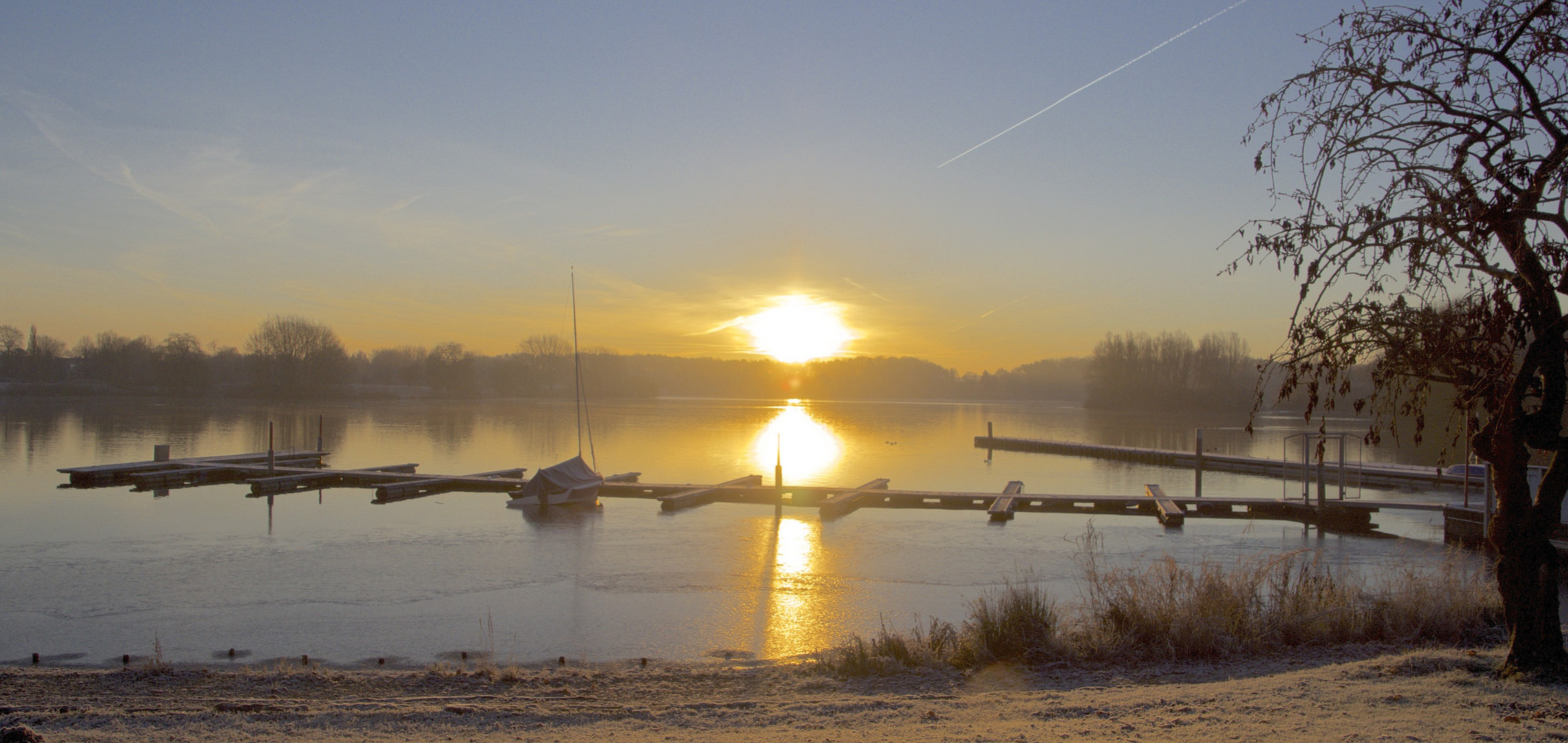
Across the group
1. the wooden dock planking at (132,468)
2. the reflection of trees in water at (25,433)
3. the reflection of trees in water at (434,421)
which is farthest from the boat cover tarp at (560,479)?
the reflection of trees in water at (25,433)

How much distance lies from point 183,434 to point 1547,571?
1891 inches

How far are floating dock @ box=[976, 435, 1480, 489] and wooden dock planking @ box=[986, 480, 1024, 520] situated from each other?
5.36 metres

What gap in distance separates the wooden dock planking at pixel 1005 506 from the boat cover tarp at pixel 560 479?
8.49 m

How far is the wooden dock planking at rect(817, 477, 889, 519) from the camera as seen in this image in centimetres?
1783

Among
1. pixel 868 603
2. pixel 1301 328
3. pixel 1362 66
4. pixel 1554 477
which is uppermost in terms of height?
pixel 1362 66

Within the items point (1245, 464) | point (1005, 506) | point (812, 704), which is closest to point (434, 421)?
point (1245, 464)

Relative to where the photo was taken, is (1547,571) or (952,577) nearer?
(1547,571)

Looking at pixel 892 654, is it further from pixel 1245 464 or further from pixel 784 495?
pixel 1245 464

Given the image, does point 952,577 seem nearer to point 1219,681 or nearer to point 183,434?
point 1219,681

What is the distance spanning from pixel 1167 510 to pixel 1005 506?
302 centimetres

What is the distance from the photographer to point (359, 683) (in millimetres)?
6602

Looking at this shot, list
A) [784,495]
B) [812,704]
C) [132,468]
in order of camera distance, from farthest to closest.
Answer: [132,468], [784,495], [812,704]

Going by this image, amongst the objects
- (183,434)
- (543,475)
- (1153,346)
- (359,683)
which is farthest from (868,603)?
(1153,346)

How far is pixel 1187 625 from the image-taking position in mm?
6934
